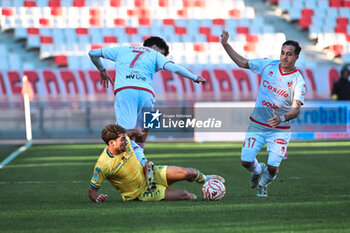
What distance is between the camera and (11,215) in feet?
25.0

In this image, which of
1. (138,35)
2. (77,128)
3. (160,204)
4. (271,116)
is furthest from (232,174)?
(138,35)

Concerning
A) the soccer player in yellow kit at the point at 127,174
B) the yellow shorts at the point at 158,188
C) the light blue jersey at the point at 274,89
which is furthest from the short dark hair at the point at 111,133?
the light blue jersey at the point at 274,89

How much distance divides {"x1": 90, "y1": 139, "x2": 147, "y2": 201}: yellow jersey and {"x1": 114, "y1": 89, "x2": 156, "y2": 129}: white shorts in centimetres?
112

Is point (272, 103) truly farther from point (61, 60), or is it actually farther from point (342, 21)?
point (342, 21)

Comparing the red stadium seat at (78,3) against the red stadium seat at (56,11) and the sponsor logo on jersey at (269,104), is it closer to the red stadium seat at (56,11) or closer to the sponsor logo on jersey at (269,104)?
the red stadium seat at (56,11)

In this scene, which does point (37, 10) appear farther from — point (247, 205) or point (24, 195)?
point (247, 205)

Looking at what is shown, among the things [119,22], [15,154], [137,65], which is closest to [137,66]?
[137,65]

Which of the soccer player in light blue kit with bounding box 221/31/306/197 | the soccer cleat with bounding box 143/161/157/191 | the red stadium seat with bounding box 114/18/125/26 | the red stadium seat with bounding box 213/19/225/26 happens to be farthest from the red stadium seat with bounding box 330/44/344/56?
the soccer cleat with bounding box 143/161/157/191

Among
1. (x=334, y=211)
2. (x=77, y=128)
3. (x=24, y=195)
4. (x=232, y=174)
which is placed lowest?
(x=77, y=128)

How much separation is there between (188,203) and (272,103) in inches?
74.8

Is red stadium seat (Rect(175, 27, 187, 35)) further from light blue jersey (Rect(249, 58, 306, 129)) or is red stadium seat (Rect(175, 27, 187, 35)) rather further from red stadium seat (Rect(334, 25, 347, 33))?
light blue jersey (Rect(249, 58, 306, 129))

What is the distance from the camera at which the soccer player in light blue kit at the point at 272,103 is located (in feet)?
30.9

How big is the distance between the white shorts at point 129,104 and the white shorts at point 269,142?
1.41 meters

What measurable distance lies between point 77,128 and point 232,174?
11.8 m
